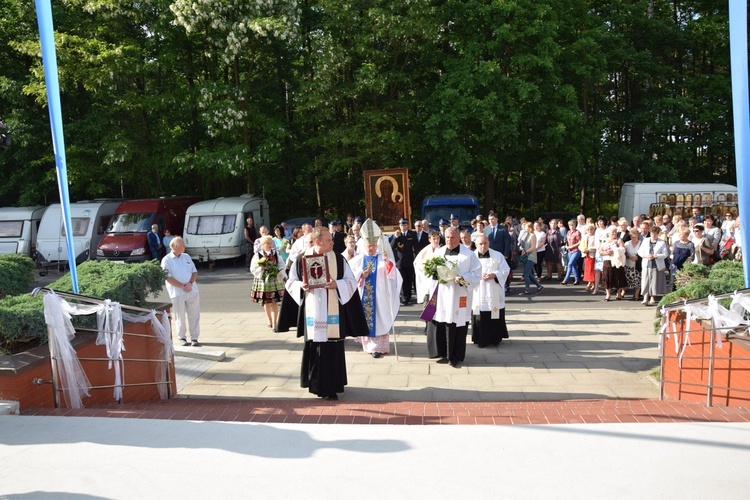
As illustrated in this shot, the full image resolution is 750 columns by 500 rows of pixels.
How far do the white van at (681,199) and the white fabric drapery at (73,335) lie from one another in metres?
19.7

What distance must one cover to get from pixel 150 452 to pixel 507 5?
78.5 feet

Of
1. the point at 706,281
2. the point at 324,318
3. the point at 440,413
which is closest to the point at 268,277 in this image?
the point at 324,318

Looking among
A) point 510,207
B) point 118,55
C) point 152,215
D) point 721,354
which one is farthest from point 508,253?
point 510,207

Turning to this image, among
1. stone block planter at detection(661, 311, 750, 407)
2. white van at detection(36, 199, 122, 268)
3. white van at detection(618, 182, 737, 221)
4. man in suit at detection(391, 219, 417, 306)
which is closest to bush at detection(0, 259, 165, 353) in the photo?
stone block planter at detection(661, 311, 750, 407)

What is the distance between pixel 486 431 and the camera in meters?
5.50

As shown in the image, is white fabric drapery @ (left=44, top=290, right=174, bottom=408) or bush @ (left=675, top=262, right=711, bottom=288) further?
bush @ (left=675, top=262, right=711, bottom=288)

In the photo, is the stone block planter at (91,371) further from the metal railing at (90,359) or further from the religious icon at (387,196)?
the religious icon at (387,196)

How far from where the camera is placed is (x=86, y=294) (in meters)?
7.45

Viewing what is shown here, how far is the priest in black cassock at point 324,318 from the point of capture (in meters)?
8.05

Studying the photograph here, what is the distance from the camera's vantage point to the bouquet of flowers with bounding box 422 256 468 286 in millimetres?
9555

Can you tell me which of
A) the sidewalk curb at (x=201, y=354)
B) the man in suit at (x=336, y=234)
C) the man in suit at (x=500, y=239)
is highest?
the man in suit at (x=336, y=234)

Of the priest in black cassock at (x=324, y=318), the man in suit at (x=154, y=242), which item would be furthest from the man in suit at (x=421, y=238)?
the man in suit at (x=154, y=242)

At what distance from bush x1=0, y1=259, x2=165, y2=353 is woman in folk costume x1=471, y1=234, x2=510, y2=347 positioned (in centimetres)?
460

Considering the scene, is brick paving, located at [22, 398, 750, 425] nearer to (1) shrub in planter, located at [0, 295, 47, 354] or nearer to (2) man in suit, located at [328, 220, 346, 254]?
(1) shrub in planter, located at [0, 295, 47, 354]
